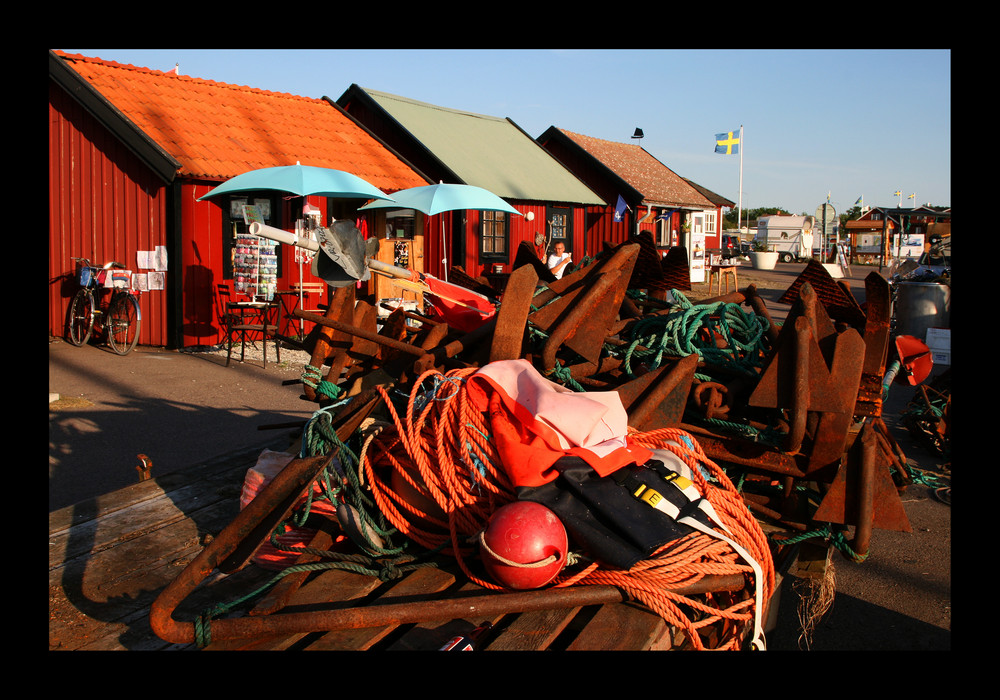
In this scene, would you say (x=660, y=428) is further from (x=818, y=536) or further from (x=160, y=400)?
(x=160, y=400)

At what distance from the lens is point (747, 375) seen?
3273mm

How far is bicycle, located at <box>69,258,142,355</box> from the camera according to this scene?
10.2 meters

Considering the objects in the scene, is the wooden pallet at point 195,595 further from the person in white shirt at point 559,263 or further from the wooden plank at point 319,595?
the person in white shirt at point 559,263

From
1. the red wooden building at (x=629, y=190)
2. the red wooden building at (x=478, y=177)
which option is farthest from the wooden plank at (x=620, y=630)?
the red wooden building at (x=629, y=190)

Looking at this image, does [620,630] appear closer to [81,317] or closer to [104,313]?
[104,313]

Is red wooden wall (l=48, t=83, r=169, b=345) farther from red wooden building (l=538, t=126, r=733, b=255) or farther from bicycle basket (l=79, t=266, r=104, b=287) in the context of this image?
red wooden building (l=538, t=126, r=733, b=255)

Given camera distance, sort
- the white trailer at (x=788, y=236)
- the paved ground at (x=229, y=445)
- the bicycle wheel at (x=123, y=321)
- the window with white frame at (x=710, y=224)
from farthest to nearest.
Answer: the white trailer at (x=788, y=236) → the window with white frame at (x=710, y=224) → the bicycle wheel at (x=123, y=321) → the paved ground at (x=229, y=445)

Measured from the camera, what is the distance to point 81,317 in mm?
10602

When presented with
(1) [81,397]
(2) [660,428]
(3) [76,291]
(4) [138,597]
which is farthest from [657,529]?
(3) [76,291]

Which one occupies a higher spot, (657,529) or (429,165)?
(429,165)

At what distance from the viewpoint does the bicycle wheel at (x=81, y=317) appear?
1045 cm

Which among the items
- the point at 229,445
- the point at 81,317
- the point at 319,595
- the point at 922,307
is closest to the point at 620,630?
the point at 319,595

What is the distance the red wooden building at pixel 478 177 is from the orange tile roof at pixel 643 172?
247 centimetres

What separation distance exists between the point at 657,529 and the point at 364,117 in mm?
15900
